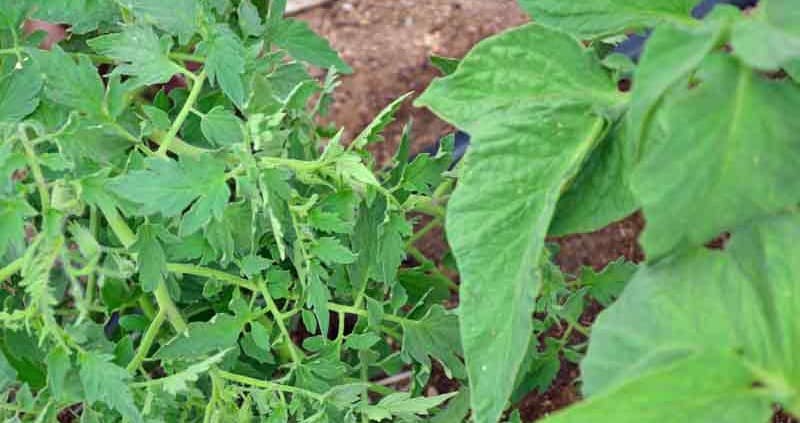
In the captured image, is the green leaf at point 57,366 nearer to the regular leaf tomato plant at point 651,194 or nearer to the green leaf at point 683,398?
the regular leaf tomato plant at point 651,194

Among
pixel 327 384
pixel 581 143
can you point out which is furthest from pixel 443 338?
pixel 581 143

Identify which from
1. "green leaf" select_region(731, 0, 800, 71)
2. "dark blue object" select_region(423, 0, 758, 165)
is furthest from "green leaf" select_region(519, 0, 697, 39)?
"dark blue object" select_region(423, 0, 758, 165)

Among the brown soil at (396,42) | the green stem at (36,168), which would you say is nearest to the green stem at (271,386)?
the green stem at (36,168)

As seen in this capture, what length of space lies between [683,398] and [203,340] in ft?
1.62

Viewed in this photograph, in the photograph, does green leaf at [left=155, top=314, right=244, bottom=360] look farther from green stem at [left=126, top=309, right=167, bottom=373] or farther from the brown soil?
the brown soil

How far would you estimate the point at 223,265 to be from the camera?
84 centimetres

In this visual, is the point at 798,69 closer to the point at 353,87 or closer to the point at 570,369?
the point at 570,369

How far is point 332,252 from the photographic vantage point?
809 millimetres

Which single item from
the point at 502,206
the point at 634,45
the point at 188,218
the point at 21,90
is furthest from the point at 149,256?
the point at 634,45

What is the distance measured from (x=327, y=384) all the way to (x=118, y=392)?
19 centimetres

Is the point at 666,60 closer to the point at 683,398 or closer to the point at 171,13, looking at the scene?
the point at 683,398

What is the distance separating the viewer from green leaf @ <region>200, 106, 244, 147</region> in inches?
32.0

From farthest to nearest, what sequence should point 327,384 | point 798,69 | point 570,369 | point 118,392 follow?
point 570,369 < point 327,384 < point 118,392 < point 798,69

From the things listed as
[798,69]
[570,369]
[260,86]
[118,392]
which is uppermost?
[798,69]
